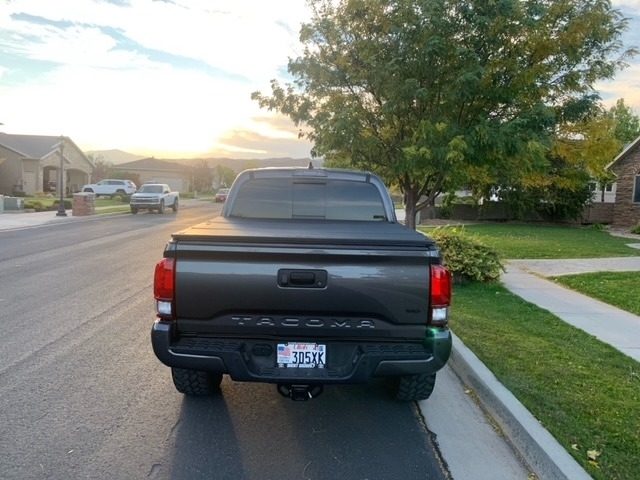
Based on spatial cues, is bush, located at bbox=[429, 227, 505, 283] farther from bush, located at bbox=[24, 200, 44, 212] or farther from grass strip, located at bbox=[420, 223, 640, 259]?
bush, located at bbox=[24, 200, 44, 212]

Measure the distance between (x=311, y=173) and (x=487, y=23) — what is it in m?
4.41

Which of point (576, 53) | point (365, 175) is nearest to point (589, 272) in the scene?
point (576, 53)

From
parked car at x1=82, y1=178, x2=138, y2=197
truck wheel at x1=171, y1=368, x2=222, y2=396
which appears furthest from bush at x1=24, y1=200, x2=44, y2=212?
truck wheel at x1=171, y1=368, x2=222, y2=396

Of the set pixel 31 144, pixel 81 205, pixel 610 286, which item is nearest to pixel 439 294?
pixel 610 286

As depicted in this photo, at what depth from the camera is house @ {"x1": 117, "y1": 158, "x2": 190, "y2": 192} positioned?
69.4 m

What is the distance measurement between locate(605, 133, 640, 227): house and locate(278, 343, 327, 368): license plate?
25.2 meters

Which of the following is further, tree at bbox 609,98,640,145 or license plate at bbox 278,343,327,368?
tree at bbox 609,98,640,145

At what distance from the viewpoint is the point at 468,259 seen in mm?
9727

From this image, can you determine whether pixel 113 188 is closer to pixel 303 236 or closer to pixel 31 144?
pixel 31 144

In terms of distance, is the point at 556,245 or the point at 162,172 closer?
the point at 556,245

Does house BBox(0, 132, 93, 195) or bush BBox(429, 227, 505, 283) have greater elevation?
house BBox(0, 132, 93, 195)

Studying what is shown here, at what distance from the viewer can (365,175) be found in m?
5.70

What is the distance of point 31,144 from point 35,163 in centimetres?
426

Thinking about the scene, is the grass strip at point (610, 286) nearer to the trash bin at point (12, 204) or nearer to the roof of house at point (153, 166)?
the trash bin at point (12, 204)
